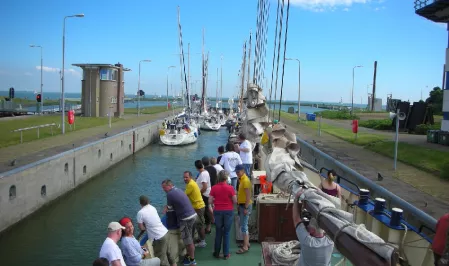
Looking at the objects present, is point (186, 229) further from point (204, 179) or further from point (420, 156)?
point (420, 156)

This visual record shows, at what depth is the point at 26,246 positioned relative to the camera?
11617mm

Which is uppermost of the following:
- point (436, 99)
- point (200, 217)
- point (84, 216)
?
point (436, 99)

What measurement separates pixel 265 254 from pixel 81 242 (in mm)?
7635

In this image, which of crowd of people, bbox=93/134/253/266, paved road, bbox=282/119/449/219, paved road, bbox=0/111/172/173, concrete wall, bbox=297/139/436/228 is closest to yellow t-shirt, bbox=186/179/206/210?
crowd of people, bbox=93/134/253/266

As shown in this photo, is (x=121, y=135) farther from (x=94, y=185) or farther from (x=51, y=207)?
(x=51, y=207)

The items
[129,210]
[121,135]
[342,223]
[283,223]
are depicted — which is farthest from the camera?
[121,135]

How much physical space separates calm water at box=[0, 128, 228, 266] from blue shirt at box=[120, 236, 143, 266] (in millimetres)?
4987

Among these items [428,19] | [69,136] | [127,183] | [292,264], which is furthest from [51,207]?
[428,19]

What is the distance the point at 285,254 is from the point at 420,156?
14.6m

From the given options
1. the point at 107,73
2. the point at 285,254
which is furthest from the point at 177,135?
the point at 285,254

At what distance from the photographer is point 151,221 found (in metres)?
6.68

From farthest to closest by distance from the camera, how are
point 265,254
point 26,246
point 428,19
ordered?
1. point 428,19
2. point 26,246
3. point 265,254

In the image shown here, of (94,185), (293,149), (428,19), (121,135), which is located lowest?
(94,185)

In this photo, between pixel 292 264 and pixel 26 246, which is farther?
pixel 26 246
